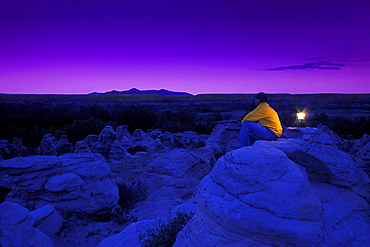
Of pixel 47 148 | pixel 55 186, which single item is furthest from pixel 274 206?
pixel 47 148

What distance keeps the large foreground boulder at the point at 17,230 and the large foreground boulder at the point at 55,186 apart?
1901 millimetres

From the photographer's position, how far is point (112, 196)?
688 cm

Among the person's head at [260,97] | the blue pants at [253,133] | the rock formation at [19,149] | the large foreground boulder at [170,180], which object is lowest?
the rock formation at [19,149]

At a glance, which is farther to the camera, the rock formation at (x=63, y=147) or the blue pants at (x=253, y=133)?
the rock formation at (x=63, y=147)

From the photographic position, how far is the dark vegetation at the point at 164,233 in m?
3.68

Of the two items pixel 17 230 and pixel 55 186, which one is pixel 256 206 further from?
pixel 55 186

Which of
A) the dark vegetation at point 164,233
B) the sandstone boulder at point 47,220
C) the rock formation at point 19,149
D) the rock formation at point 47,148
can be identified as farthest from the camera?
the rock formation at point 19,149

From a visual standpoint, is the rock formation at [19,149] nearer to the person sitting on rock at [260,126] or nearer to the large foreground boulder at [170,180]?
the large foreground boulder at [170,180]

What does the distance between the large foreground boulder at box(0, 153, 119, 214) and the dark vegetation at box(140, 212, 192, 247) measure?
9.90 feet

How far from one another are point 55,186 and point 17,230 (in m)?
2.18

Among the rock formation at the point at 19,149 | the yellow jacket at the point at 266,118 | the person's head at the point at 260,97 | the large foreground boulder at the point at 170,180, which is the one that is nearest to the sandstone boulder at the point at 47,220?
the large foreground boulder at the point at 170,180

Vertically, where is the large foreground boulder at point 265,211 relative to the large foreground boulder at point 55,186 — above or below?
above

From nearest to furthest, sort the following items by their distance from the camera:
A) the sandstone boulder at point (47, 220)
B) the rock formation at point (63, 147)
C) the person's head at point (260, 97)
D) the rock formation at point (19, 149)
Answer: the person's head at point (260, 97), the sandstone boulder at point (47, 220), the rock formation at point (19, 149), the rock formation at point (63, 147)

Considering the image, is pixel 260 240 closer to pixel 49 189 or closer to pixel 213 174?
pixel 213 174
